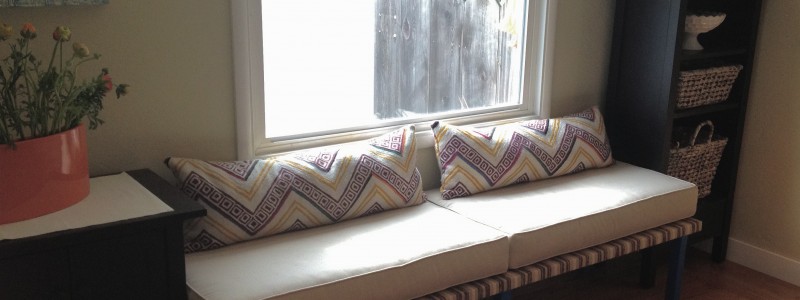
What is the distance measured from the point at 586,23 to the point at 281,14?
1304mm

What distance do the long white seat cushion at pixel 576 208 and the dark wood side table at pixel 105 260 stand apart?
1004 millimetres

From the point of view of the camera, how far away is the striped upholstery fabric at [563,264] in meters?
2.24

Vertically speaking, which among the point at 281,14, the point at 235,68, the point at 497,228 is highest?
the point at 281,14

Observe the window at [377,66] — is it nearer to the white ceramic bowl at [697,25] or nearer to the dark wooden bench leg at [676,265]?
the white ceramic bowl at [697,25]

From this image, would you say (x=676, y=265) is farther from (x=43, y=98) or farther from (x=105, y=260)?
(x=43, y=98)

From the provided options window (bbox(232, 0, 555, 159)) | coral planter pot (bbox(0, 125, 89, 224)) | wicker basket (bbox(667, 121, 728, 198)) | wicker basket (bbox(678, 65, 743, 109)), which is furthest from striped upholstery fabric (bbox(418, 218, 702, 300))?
coral planter pot (bbox(0, 125, 89, 224))

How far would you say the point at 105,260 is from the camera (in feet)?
5.68

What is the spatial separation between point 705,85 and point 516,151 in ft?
2.95

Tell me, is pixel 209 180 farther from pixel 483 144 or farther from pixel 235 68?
pixel 483 144

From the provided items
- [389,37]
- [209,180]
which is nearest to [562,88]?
[389,37]

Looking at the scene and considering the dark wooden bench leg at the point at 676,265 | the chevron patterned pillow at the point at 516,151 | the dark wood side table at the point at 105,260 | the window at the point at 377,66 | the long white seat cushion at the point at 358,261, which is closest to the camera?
the dark wood side table at the point at 105,260

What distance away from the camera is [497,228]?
2404 millimetres

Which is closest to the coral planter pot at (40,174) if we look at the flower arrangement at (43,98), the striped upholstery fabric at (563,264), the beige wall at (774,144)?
the flower arrangement at (43,98)

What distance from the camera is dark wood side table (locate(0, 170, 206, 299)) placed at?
163 centimetres
